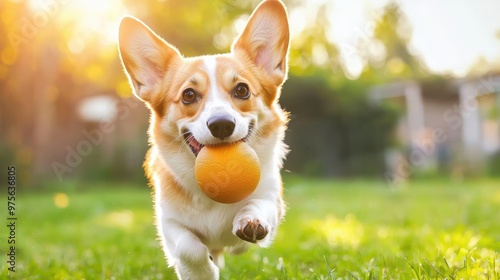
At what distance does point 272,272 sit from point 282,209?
0.37 meters

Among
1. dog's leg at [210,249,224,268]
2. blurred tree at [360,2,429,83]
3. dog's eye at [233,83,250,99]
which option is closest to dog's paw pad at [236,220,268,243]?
dog's eye at [233,83,250,99]

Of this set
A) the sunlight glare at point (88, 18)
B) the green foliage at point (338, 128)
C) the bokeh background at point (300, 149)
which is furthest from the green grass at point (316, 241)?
the green foliage at point (338, 128)

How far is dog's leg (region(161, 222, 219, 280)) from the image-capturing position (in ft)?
9.30

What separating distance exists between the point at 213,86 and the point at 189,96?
0.15 meters

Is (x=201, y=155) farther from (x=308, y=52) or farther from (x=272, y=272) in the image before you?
(x=308, y=52)

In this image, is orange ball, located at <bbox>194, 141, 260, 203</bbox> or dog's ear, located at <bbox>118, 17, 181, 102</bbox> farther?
dog's ear, located at <bbox>118, 17, 181, 102</bbox>

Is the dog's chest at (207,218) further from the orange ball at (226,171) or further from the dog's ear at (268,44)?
the dog's ear at (268,44)

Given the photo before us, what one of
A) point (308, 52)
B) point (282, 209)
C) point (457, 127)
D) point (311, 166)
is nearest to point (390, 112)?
point (311, 166)

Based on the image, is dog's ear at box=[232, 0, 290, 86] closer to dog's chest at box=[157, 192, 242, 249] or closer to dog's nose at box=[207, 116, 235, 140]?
dog's nose at box=[207, 116, 235, 140]

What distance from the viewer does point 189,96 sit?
3.00 m

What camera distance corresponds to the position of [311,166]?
58.4 ft

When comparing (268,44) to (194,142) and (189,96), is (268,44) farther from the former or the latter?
(194,142)

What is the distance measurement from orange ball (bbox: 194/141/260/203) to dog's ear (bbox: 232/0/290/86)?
2.36ft

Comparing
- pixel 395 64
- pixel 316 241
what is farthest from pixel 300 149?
pixel 316 241
